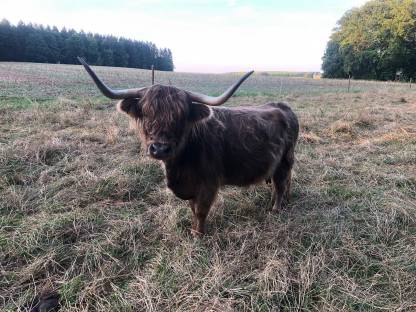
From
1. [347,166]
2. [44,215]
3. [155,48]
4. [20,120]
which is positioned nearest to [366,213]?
[347,166]

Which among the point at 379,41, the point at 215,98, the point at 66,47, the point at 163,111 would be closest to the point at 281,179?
the point at 215,98

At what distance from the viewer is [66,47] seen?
2398 inches

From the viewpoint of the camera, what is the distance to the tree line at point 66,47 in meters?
53.9

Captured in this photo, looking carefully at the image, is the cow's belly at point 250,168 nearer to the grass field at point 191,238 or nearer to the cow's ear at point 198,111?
the grass field at point 191,238

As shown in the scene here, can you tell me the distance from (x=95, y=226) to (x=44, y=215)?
1.88 ft

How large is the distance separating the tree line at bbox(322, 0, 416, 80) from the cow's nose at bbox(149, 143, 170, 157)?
46.5 metres

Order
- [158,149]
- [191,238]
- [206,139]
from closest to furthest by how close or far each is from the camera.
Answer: [158,149] → [206,139] → [191,238]

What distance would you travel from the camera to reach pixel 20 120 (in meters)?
7.04

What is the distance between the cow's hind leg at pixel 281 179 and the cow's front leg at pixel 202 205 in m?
1.08

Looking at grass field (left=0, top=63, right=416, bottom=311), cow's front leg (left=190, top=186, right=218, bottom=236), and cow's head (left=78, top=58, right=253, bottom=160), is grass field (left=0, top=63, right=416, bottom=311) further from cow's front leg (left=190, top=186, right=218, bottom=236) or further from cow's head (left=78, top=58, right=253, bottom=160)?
cow's head (left=78, top=58, right=253, bottom=160)

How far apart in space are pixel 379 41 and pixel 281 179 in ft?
156

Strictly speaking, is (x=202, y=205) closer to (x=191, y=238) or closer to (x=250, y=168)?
(x=191, y=238)

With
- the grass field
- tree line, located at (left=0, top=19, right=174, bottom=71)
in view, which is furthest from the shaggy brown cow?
tree line, located at (left=0, top=19, right=174, bottom=71)


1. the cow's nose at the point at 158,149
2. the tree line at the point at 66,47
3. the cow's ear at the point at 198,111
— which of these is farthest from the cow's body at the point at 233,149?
the tree line at the point at 66,47
